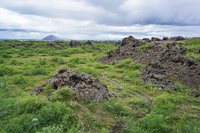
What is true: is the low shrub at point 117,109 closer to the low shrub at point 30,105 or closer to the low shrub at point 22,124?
the low shrub at point 30,105

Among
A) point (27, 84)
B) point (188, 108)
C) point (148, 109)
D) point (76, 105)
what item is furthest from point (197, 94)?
point (27, 84)

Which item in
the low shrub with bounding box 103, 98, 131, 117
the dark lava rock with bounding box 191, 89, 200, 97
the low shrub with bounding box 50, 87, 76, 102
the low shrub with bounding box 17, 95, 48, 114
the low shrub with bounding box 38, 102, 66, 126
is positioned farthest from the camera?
the dark lava rock with bounding box 191, 89, 200, 97

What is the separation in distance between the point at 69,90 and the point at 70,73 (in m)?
1.86

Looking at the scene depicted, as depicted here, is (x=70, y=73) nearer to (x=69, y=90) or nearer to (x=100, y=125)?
(x=69, y=90)

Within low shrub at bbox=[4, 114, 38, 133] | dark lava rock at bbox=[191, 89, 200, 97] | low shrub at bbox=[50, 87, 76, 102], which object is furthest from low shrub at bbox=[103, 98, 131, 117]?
dark lava rock at bbox=[191, 89, 200, 97]

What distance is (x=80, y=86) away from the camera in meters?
7.53

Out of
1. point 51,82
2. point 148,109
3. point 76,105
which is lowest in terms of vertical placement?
point 148,109

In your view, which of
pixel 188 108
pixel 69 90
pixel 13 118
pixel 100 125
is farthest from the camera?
pixel 188 108

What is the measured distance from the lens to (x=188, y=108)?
738 centimetres

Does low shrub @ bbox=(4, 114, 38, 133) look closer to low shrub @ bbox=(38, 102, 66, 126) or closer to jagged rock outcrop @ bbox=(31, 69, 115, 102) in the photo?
low shrub @ bbox=(38, 102, 66, 126)

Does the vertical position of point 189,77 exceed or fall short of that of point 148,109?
it exceeds it

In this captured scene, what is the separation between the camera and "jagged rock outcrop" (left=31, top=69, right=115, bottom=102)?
7203 millimetres

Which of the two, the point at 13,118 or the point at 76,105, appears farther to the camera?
the point at 76,105

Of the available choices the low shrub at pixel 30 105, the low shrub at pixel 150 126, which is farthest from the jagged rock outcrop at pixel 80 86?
the low shrub at pixel 150 126
